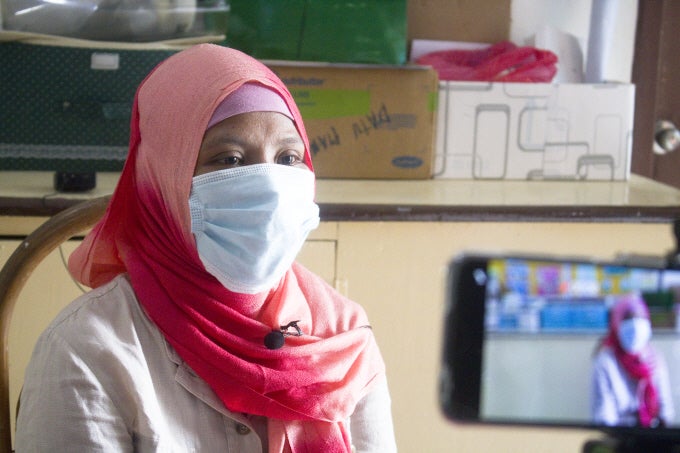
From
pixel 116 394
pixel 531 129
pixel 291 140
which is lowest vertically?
pixel 116 394

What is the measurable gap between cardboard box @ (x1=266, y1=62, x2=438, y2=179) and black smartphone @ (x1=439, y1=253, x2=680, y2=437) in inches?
56.0

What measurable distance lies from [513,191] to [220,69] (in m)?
1.11

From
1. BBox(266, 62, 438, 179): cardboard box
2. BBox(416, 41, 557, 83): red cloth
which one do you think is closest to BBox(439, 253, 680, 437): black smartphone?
BBox(266, 62, 438, 179): cardboard box

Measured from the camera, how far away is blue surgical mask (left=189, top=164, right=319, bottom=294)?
1.04m

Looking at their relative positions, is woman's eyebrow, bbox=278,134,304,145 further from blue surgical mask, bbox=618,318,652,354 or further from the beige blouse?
blue surgical mask, bbox=618,318,652,354

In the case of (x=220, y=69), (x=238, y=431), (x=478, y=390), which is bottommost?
(x=238, y=431)

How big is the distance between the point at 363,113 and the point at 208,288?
104 cm

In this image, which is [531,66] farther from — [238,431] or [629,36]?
[238,431]

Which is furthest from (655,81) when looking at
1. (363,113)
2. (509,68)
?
(363,113)

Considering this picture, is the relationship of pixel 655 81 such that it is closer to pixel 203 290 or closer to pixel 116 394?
pixel 203 290

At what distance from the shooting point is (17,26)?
1.96 metres

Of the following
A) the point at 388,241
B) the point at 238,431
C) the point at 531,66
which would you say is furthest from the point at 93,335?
the point at 531,66

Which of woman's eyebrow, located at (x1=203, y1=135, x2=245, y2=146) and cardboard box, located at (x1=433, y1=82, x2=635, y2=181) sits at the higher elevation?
woman's eyebrow, located at (x1=203, y1=135, x2=245, y2=146)

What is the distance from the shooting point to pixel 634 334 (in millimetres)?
636
